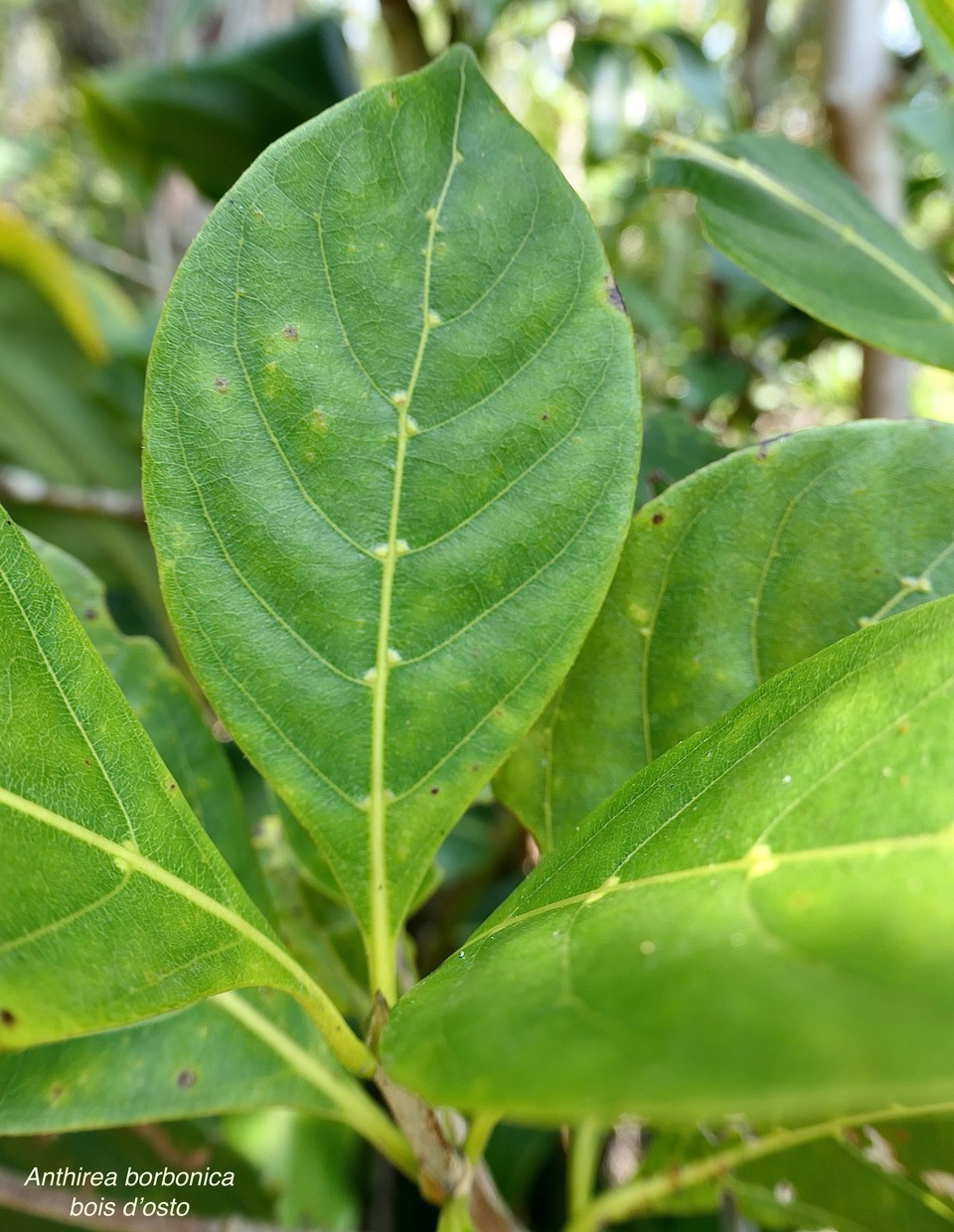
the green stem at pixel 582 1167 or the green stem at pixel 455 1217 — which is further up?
the green stem at pixel 455 1217

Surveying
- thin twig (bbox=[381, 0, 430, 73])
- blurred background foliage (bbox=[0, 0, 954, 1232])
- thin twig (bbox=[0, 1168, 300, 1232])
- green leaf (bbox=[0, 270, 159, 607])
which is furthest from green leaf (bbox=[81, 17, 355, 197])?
thin twig (bbox=[0, 1168, 300, 1232])

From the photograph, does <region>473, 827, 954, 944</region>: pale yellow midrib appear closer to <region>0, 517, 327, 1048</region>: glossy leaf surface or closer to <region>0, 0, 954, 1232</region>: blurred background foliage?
<region>0, 517, 327, 1048</region>: glossy leaf surface

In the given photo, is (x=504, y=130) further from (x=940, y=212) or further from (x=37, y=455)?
(x=940, y=212)

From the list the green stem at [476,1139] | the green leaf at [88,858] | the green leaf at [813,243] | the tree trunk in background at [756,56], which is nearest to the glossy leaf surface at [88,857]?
the green leaf at [88,858]

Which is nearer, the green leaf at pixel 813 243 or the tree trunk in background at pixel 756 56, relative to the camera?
the green leaf at pixel 813 243

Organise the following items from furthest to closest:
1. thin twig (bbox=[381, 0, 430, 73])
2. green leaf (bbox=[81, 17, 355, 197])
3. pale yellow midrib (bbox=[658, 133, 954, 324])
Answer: green leaf (bbox=[81, 17, 355, 197])
thin twig (bbox=[381, 0, 430, 73])
pale yellow midrib (bbox=[658, 133, 954, 324])

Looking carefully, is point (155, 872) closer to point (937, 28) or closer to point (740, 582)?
point (740, 582)

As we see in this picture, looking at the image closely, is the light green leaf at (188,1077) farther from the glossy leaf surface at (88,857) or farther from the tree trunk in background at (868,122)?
the tree trunk in background at (868,122)
